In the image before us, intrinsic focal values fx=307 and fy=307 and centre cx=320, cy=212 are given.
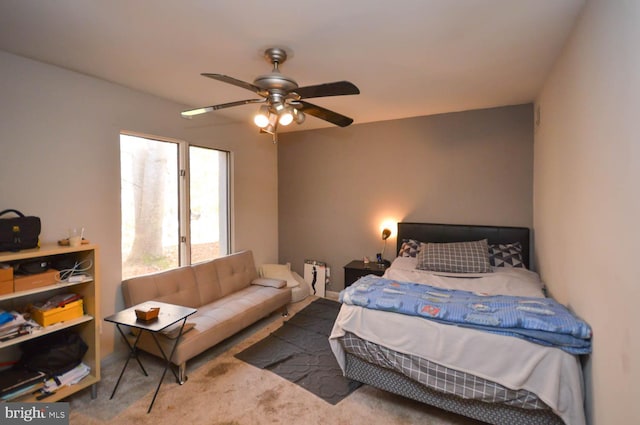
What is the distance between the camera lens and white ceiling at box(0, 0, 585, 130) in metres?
1.63

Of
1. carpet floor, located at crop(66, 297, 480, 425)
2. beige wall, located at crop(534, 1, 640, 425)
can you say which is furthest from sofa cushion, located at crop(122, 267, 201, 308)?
beige wall, located at crop(534, 1, 640, 425)

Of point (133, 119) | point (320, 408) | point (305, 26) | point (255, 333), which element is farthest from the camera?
point (255, 333)

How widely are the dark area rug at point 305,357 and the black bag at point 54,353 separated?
47.9 inches

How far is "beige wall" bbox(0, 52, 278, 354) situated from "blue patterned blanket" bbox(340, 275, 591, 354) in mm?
2180

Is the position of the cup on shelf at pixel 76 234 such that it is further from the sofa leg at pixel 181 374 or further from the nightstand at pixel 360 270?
the nightstand at pixel 360 270

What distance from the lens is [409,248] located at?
12.0 feet

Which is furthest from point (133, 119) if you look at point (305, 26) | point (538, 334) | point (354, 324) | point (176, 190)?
point (538, 334)

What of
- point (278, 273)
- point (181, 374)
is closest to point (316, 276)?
point (278, 273)

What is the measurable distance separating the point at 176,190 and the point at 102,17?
1.90 metres

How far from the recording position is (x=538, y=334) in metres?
1.68

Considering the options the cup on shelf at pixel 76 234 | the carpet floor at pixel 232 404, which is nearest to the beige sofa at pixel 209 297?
the carpet floor at pixel 232 404

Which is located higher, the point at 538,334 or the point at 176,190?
the point at 176,190

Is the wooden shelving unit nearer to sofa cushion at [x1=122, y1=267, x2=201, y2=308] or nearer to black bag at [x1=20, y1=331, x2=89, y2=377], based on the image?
black bag at [x1=20, y1=331, x2=89, y2=377]

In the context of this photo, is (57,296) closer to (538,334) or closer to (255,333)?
(255,333)
